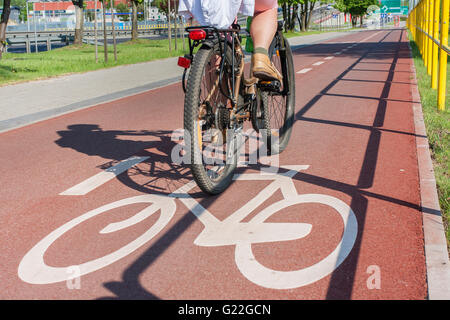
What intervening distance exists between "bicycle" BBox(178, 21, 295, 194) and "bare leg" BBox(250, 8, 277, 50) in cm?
13

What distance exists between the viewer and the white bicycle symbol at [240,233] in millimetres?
3029

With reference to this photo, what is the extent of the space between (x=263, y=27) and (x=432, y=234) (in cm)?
209

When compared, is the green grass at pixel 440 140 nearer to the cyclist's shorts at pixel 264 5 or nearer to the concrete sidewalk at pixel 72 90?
the cyclist's shorts at pixel 264 5

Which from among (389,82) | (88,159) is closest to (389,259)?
(88,159)

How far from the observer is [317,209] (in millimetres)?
4055

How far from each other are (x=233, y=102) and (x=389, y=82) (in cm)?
885

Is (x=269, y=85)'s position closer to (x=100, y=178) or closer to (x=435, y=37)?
(x=100, y=178)

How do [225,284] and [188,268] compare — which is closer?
[225,284]

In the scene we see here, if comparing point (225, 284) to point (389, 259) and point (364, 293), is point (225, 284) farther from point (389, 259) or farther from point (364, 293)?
point (389, 259)

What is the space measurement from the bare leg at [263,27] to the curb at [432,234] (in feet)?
5.46

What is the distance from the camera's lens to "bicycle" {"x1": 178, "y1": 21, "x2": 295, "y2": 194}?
3.83 metres

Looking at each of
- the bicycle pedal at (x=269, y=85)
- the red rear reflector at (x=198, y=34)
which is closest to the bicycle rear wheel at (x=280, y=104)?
the bicycle pedal at (x=269, y=85)

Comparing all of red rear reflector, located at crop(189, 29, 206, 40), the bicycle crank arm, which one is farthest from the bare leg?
the bicycle crank arm

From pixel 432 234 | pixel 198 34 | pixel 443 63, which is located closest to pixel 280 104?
A: pixel 198 34
